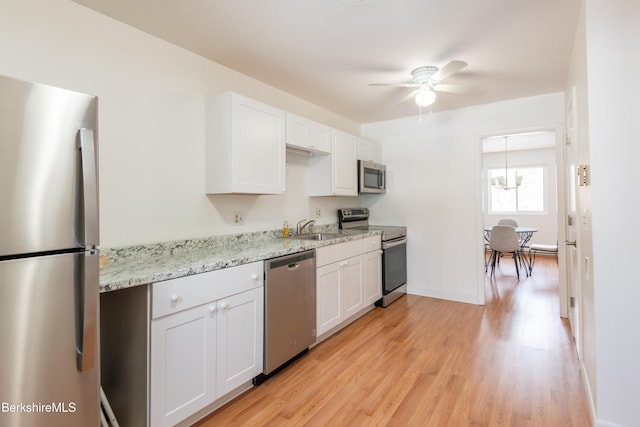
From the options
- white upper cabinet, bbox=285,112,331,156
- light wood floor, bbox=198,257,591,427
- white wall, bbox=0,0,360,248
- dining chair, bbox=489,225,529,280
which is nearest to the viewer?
white wall, bbox=0,0,360,248

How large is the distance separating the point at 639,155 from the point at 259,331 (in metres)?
2.35

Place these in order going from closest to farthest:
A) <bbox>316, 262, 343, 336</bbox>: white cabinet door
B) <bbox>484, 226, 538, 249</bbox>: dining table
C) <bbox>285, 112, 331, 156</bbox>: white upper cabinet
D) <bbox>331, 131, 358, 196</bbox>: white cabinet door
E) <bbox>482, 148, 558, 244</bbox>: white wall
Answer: <bbox>316, 262, 343, 336</bbox>: white cabinet door < <bbox>285, 112, 331, 156</bbox>: white upper cabinet < <bbox>331, 131, 358, 196</bbox>: white cabinet door < <bbox>484, 226, 538, 249</bbox>: dining table < <bbox>482, 148, 558, 244</bbox>: white wall

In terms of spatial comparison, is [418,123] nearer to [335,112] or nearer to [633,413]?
[335,112]

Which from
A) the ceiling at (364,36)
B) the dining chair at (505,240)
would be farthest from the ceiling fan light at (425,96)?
the dining chair at (505,240)

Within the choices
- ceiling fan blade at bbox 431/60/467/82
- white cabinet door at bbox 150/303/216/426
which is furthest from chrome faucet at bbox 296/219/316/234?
ceiling fan blade at bbox 431/60/467/82

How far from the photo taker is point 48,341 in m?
1.08

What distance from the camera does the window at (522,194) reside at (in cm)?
733

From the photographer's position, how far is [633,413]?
158 cm

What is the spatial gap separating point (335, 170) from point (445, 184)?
1.56m

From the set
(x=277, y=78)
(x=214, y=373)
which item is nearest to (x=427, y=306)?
(x=214, y=373)

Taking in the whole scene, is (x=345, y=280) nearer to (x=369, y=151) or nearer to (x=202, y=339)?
(x=202, y=339)

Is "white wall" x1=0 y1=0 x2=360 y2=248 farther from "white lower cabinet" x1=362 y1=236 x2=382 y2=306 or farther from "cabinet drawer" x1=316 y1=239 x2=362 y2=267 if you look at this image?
"white lower cabinet" x1=362 y1=236 x2=382 y2=306

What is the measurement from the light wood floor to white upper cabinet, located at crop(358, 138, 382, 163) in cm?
199

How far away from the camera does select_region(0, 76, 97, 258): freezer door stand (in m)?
0.98
